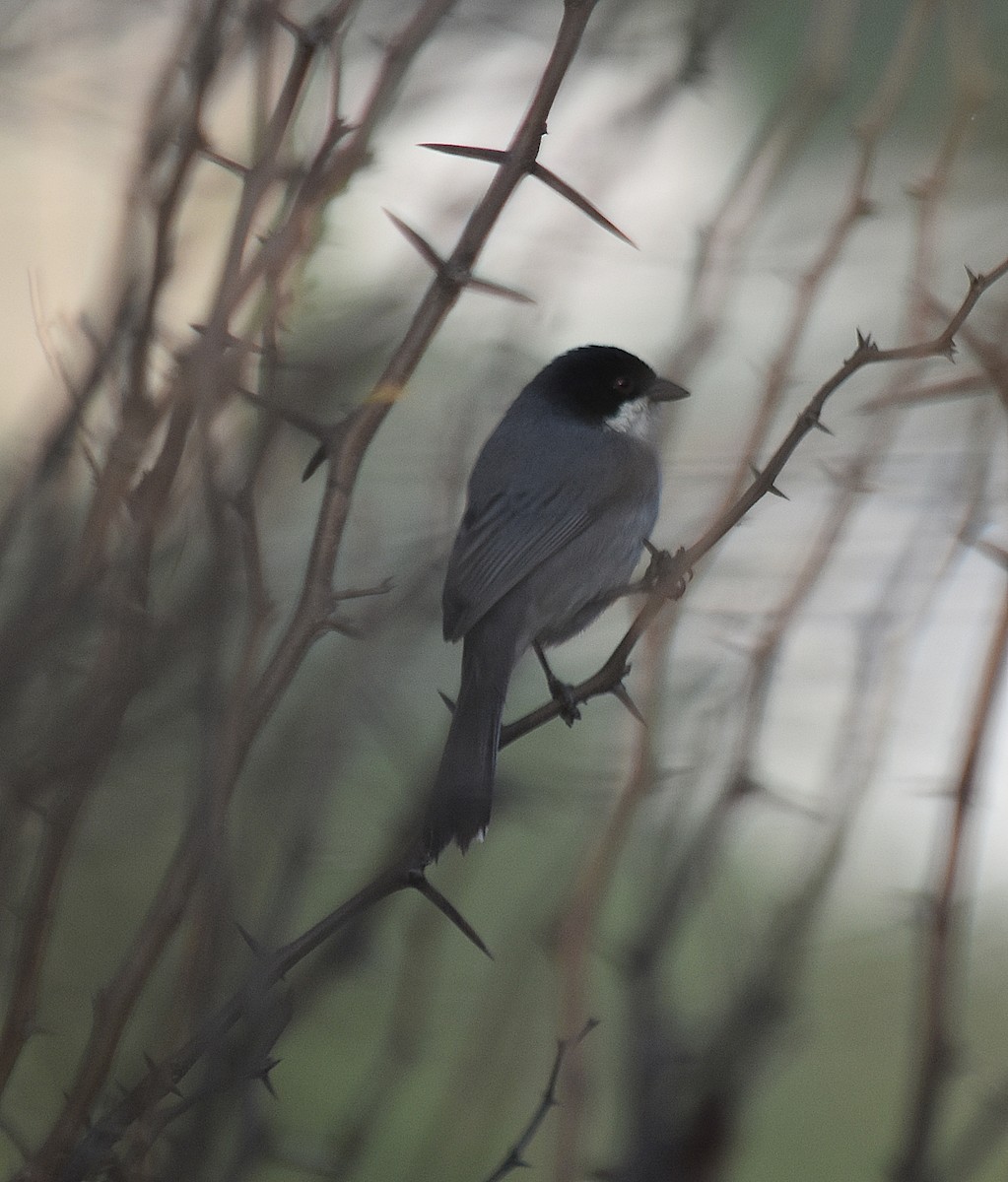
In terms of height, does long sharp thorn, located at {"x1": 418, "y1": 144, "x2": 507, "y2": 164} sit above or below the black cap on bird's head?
below

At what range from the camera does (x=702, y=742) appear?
2617mm

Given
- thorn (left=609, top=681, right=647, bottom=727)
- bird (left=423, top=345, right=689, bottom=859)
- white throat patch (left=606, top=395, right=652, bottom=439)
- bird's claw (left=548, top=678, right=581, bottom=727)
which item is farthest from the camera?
white throat patch (left=606, top=395, right=652, bottom=439)

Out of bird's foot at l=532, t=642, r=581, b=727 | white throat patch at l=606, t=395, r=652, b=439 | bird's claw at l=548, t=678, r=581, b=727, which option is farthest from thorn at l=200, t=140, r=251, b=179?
white throat patch at l=606, t=395, r=652, b=439

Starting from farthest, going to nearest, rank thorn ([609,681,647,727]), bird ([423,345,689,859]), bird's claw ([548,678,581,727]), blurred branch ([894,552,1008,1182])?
1. bird's claw ([548,678,581,727])
2. bird ([423,345,689,859])
3. thorn ([609,681,647,727])
4. blurred branch ([894,552,1008,1182])

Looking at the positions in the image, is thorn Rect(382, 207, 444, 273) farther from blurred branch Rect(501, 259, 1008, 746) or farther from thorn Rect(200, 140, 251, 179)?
blurred branch Rect(501, 259, 1008, 746)

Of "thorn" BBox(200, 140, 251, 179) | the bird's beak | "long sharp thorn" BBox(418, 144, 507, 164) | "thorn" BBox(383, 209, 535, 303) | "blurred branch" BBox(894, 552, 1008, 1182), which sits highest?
the bird's beak

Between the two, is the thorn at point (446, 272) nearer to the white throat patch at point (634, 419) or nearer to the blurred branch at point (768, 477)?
the blurred branch at point (768, 477)

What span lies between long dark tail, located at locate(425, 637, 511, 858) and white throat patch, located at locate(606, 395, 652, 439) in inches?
44.9

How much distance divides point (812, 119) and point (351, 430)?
131 cm

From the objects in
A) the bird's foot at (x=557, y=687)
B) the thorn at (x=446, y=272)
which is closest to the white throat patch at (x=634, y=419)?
the bird's foot at (x=557, y=687)

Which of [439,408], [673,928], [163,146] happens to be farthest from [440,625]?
[163,146]

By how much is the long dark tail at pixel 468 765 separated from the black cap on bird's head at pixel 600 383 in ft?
3.95

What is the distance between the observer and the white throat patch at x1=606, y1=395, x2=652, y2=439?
4.22 meters

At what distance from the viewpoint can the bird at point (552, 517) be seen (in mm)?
3428
